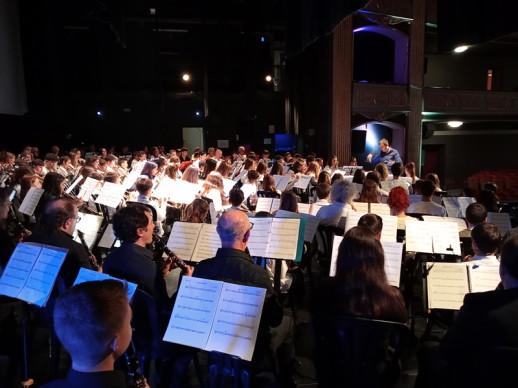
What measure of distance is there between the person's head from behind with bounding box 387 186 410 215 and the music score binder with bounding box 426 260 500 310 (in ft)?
6.75

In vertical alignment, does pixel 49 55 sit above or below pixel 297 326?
above

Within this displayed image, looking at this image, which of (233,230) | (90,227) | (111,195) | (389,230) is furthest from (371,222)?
(111,195)

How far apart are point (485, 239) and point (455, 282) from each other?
1.82 feet

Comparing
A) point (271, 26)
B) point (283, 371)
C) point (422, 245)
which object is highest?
point (271, 26)

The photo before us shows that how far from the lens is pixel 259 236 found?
382 centimetres

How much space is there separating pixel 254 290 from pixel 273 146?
17.6 meters

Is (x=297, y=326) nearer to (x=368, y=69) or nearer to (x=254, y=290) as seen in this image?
(x=254, y=290)

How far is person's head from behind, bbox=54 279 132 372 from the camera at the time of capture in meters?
1.60

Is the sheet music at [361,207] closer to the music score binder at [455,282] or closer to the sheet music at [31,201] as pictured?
the music score binder at [455,282]

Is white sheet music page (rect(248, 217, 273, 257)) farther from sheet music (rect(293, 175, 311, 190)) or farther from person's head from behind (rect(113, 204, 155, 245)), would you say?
sheet music (rect(293, 175, 311, 190))

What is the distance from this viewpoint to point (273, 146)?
777 inches

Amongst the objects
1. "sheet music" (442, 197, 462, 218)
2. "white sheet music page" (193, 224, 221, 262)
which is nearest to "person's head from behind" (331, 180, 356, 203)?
"sheet music" (442, 197, 462, 218)

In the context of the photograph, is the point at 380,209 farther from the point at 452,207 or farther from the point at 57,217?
the point at 57,217

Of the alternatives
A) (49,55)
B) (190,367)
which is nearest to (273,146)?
(49,55)
